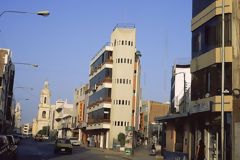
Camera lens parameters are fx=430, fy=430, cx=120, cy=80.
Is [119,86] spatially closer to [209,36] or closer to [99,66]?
[99,66]

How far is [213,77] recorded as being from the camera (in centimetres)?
3105

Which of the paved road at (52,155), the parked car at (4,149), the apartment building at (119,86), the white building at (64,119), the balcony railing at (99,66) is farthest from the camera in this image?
the white building at (64,119)

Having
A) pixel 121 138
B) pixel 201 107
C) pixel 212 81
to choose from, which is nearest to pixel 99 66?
pixel 121 138

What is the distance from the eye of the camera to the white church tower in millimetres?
172500

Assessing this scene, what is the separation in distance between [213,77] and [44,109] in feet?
495

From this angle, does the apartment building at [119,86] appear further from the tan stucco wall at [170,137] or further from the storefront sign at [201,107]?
the storefront sign at [201,107]

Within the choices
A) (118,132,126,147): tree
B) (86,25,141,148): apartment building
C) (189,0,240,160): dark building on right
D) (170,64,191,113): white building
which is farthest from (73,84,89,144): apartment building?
(189,0,240,160): dark building on right

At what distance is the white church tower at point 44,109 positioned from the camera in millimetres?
172500

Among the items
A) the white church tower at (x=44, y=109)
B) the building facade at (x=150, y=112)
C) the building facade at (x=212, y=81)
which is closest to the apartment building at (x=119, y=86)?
the building facade at (x=150, y=112)

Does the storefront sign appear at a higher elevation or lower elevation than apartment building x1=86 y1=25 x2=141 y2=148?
lower

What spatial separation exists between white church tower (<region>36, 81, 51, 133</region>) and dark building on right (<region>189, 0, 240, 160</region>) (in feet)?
460

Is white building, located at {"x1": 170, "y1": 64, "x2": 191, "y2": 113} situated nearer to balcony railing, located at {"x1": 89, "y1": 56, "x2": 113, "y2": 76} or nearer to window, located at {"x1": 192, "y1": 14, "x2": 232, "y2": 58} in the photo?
window, located at {"x1": 192, "y1": 14, "x2": 232, "y2": 58}

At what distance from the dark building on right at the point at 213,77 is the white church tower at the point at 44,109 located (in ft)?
460

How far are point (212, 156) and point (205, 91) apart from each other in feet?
15.9
